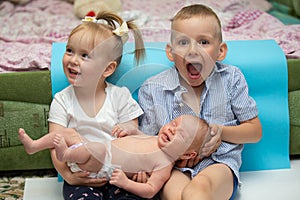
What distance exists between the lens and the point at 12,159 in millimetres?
2027

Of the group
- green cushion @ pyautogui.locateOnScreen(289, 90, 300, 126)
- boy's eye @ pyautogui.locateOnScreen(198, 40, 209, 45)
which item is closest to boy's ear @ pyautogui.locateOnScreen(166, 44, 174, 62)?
boy's eye @ pyautogui.locateOnScreen(198, 40, 209, 45)

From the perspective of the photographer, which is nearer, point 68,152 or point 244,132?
point 68,152

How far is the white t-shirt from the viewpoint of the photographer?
1805 millimetres

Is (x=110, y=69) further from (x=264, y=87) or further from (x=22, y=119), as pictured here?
(x=264, y=87)

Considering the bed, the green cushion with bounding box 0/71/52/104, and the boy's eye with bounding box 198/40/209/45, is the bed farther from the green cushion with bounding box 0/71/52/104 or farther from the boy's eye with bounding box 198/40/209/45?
the boy's eye with bounding box 198/40/209/45

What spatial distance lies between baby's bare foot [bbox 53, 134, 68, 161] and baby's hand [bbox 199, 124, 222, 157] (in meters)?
0.41

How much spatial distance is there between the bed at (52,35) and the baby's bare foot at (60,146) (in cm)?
32

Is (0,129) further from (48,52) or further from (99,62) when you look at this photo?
(99,62)

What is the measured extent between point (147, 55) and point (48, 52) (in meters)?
0.38

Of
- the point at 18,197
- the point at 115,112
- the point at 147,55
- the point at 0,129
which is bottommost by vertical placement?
the point at 18,197

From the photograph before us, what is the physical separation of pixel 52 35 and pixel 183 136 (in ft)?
2.84

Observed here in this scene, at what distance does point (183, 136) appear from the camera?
1718 mm

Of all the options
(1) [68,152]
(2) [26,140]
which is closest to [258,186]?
(1) [68,152]

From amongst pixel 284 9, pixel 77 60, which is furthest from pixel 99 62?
pixel 284 9
